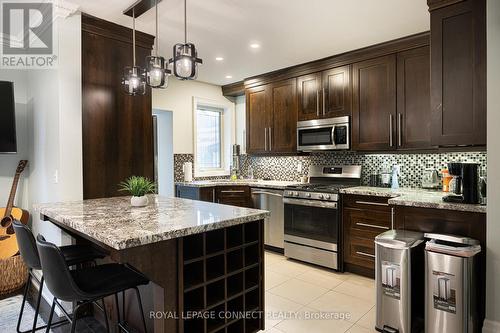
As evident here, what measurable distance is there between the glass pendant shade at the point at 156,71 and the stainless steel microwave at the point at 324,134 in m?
2.30

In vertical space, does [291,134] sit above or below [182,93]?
below

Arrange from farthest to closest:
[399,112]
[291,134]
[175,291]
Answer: [291,134], [399,112], [175,291]

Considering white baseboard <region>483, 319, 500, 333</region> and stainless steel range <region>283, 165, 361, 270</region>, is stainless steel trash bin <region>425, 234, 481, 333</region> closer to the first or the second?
white baseboard <region>483, 319, 500, 333</region>

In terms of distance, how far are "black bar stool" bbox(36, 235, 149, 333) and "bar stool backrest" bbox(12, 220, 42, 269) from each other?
0.27m

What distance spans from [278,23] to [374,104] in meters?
1.48

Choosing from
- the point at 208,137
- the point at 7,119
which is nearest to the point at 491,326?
the point at 208,137

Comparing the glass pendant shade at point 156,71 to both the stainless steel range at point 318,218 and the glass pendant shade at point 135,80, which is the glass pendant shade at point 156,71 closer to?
the glass pendant shade at point 135,80

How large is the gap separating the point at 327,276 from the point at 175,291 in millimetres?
2262

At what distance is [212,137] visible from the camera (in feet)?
17.6

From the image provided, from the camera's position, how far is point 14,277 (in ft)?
9.95

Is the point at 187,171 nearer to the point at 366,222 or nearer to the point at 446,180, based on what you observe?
the point at 366,222

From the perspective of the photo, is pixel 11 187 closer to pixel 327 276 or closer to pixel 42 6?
pixel 42 6

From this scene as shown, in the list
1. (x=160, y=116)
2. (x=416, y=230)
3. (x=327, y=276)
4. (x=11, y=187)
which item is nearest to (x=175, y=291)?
(x=416, y=230)

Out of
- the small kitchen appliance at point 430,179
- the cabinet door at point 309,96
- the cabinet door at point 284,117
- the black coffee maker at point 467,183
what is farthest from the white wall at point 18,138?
the small kitchen appliance at point 430,179
